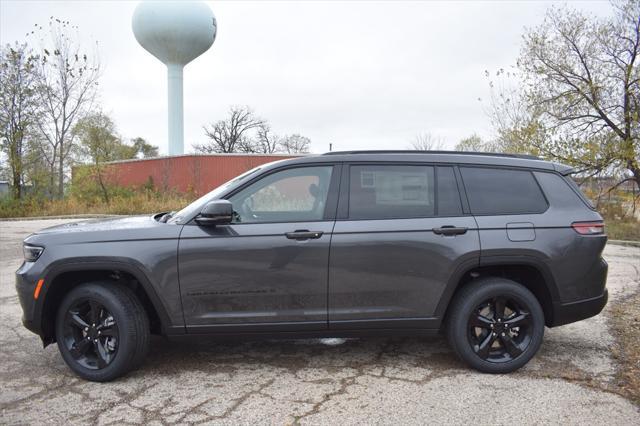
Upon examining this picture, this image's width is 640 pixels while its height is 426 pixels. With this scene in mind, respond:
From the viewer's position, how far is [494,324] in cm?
407

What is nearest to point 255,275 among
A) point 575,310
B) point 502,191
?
point 502,191

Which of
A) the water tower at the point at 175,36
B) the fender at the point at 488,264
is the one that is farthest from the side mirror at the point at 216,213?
the water tower at the point at 175,36

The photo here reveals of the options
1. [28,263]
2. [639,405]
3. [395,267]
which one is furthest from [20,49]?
[639,405]

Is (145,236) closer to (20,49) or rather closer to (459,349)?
(459,349)

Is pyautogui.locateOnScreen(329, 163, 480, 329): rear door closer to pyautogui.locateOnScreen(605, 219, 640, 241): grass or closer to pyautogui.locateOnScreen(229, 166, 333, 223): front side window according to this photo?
pyautogui.locateOnScreen(229, 166, 333, 223): front side window

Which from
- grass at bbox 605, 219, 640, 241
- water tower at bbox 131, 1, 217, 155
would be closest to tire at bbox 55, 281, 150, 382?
grass at bbox 605, 219, 640, 241

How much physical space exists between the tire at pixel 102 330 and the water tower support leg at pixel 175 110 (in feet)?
107

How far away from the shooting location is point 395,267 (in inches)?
155

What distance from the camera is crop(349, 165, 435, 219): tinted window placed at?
4.04 m

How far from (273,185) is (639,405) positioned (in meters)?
3.12

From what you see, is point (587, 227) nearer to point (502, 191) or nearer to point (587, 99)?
point (502, 191)

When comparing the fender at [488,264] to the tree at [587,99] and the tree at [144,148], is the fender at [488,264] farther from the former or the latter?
the tree at [144,148]

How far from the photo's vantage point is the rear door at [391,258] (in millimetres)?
3916

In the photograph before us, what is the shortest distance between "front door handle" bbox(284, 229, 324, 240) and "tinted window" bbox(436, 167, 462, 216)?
3.37ft
